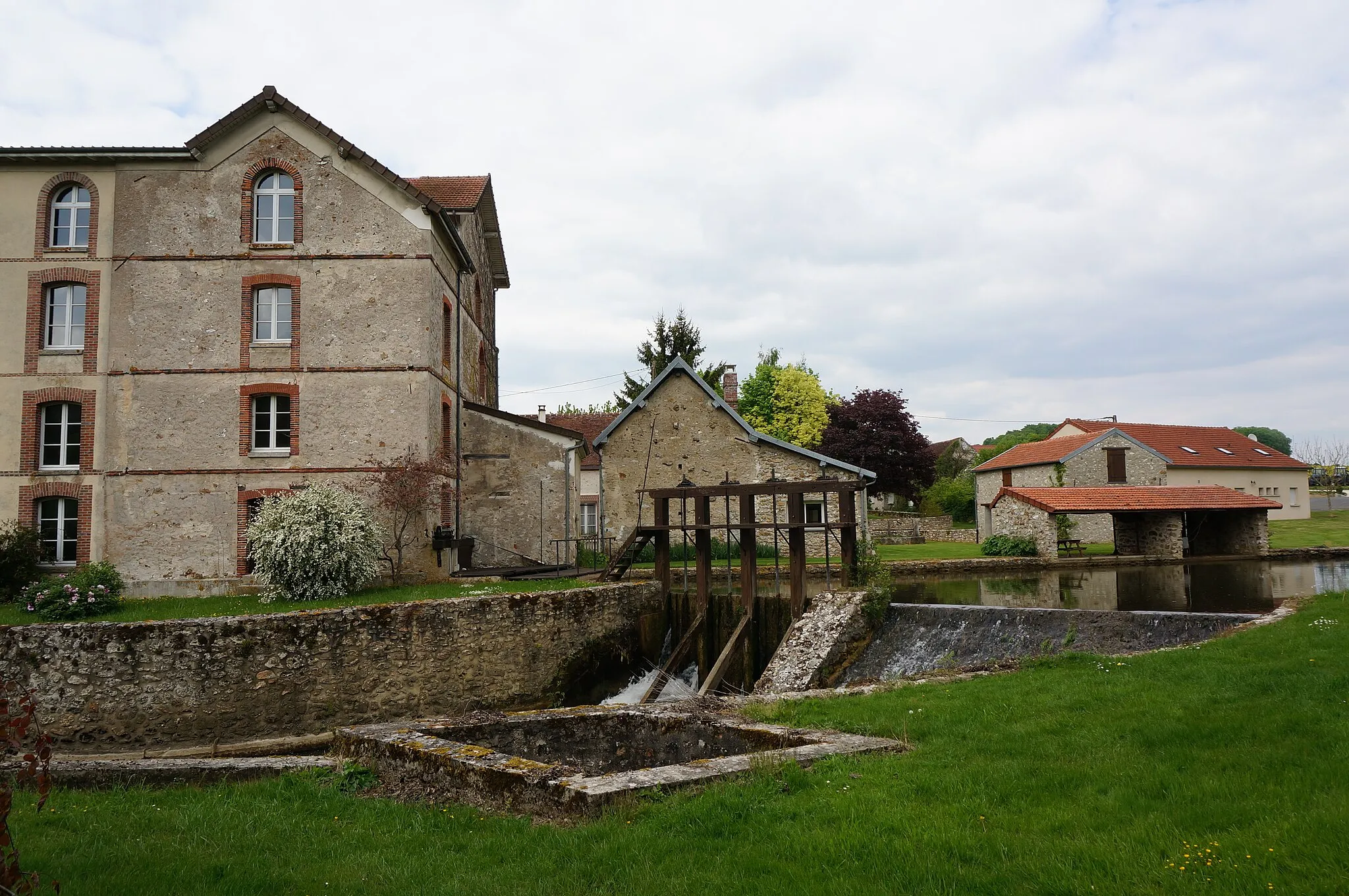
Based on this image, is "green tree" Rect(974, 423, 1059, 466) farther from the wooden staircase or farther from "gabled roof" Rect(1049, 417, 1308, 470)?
the wooden staircase

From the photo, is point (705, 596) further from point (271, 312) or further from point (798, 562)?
point (271, 312)

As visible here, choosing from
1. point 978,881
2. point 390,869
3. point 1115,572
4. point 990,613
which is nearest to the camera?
point 978,881

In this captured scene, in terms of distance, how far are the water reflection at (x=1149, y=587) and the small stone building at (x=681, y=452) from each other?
466 centimetres

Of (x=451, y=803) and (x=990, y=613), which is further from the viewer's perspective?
(x=990, y=613)

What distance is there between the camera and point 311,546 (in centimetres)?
1546

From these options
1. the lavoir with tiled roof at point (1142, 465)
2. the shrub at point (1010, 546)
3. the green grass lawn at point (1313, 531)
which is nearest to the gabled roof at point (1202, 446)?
the lavoir with tiled roof at point (1142, 465)

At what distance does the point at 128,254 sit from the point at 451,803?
17.1 m

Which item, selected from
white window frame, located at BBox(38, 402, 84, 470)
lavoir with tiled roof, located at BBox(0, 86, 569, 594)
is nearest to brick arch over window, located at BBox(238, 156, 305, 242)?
lavoir with tiled roof, located at BBox(0, 86, 569, 594)

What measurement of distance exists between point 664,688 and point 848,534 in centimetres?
408

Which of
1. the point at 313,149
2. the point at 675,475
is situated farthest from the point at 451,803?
the point at 675,475

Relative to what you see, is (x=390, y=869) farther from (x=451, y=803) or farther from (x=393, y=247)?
(x=393, y=247)

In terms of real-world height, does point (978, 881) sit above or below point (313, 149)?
below

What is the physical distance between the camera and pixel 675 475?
1014 inches

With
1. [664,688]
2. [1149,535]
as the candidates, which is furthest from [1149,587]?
[664,688]
